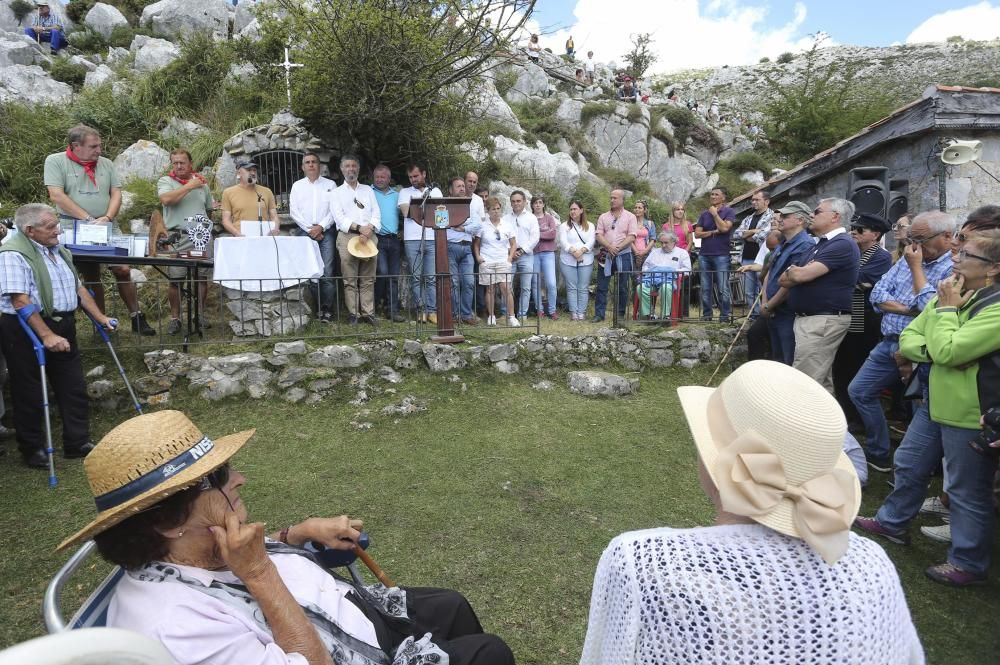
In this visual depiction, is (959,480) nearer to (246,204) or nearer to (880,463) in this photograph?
(880,463)

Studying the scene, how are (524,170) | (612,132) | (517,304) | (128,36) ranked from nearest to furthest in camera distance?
(517,304) → (524,170) → (128,36) → (612,132)

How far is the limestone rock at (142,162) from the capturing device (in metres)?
11.4

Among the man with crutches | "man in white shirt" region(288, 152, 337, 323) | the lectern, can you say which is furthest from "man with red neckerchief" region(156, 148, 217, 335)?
the lectern

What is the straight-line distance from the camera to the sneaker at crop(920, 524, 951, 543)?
12.7 feet

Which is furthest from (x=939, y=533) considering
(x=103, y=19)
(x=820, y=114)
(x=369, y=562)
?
(x=103, y=19)

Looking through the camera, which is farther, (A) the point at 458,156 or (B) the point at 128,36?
(B) the point at 128,36

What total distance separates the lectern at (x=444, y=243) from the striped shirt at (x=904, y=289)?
4.39m

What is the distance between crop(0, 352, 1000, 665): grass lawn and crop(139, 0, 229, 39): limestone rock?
21041 millimetres

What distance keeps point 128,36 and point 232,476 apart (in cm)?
2613

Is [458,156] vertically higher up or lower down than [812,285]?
higher up

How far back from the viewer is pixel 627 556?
1412 millimetres

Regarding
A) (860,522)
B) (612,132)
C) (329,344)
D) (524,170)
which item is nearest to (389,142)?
(329,344)

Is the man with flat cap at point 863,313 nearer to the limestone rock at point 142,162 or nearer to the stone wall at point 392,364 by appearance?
the stone wall at point 392,364

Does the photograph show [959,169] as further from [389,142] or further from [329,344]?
[329,344]
